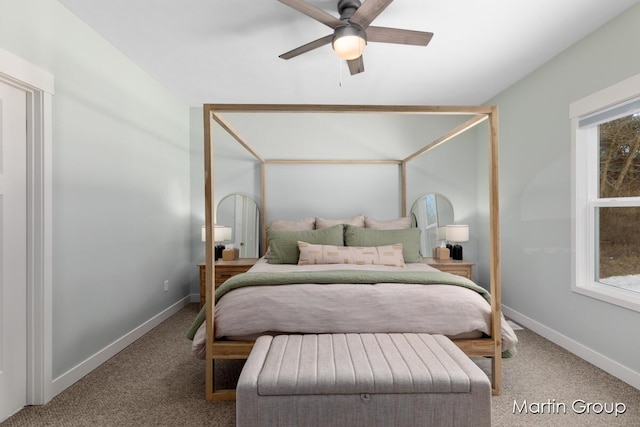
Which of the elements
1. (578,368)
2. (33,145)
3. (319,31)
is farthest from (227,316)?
(578,368)

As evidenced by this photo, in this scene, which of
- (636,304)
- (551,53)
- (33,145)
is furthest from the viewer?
(551,53)

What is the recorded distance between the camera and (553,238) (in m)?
3.02

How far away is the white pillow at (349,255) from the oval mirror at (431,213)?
1.09 meters

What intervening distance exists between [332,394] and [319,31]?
7.74 feet

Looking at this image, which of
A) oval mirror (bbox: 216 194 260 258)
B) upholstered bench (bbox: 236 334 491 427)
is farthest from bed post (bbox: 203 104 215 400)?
oval mirror (bbox: 216 194 260 258)

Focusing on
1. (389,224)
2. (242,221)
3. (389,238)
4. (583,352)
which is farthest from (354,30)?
(583,352)

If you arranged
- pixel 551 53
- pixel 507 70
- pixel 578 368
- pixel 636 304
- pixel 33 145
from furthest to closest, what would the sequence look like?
1. pixel 507 70
2. pixel 551 53
3. pixel 578 368
4. pixel 636 304
5. pixel 33 145

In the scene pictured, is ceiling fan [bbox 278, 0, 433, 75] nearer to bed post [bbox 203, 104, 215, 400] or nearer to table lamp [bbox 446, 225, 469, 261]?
bed post [bbox 203, 104, 215, 400]

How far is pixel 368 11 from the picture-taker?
1936 mm

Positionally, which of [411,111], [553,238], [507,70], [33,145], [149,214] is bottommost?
[553,238]

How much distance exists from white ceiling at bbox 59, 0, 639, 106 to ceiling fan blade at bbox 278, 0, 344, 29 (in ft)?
0.80

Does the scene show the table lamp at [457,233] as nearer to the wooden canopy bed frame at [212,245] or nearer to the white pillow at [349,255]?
the white pillow at [349,255]

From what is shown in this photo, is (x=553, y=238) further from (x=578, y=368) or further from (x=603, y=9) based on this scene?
(x=603, y=9)

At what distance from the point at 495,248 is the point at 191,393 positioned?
2.04m
